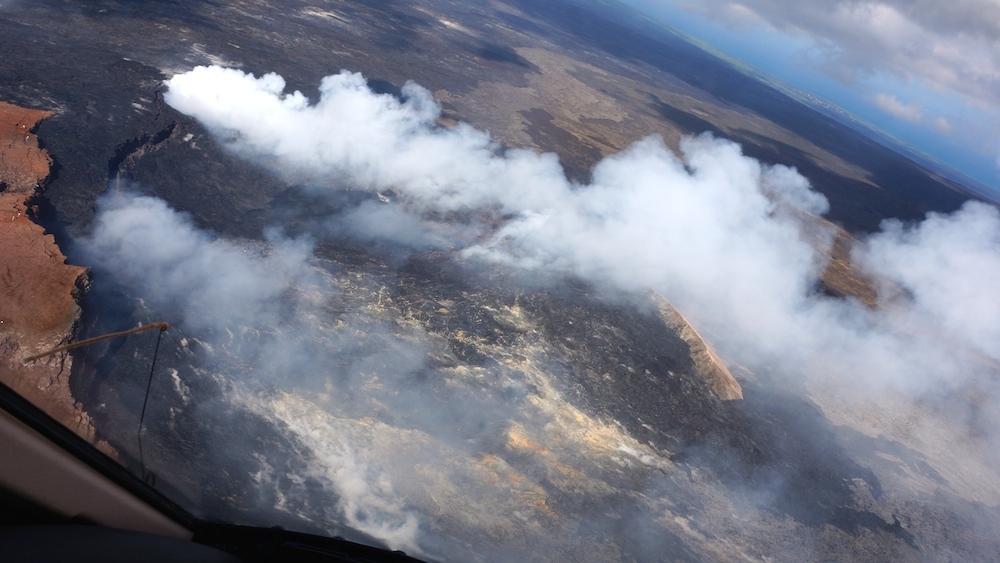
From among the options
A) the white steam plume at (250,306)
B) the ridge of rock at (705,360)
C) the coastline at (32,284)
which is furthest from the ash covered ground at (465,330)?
the coastline at (32,284)

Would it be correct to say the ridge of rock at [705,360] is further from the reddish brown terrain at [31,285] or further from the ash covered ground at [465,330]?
the reddish brown terrain at [31,285]

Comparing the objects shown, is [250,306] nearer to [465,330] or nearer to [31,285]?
[31,285]

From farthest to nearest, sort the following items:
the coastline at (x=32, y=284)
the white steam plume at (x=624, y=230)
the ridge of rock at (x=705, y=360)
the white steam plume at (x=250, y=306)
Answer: the white steam plume at (x=624, y=230)
the ridge of rock at (x=705, y=360)
the white steam plume at (x=250, y=306)
the coastline at (x=32, y=284)

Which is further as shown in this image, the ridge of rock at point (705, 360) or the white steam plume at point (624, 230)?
the white steam plume at point (624, 230)

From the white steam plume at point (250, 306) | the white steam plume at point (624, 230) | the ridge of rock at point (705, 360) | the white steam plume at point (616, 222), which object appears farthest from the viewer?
the white steam plume at point (616, 222)

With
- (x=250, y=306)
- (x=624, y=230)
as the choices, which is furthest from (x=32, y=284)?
(x=624, y=230)

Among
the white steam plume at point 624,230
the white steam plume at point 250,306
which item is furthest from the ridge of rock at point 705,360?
the white steam plume at point 250,306

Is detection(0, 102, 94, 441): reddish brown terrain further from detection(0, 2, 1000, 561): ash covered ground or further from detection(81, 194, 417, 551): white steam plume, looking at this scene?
detection(81, 194, 417, 551): white steam plume

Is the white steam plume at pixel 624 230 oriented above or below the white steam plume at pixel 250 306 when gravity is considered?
above

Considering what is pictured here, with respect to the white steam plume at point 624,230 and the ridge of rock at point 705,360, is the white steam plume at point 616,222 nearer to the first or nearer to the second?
the white steam plume at point 624,230
